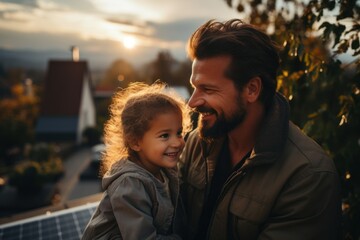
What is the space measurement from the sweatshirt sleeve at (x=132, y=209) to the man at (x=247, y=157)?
454 millimetres

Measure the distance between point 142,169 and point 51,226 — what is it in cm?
135

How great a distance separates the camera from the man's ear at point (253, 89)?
2.50 meters

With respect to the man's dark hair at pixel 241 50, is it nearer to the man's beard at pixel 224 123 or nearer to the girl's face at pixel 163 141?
the man's beard at pixel 224 123

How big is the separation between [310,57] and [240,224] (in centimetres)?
130

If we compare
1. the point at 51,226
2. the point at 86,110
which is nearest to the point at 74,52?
the point at 86,110

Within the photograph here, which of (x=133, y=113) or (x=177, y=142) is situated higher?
(x=133, y=113)

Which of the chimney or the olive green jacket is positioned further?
the chimney

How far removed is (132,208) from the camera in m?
2.12

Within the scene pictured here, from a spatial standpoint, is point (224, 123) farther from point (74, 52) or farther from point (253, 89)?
point (74, 52)

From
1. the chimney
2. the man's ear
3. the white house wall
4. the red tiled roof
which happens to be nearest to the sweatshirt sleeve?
the man's ear

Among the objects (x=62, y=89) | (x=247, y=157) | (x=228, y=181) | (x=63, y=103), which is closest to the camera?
(x=228, y=181)

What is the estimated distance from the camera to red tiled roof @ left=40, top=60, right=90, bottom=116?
106 ft

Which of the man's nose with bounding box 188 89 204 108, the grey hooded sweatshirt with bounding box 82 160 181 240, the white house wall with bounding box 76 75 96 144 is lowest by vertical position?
the white house wall with bounding box 76 75 96 144

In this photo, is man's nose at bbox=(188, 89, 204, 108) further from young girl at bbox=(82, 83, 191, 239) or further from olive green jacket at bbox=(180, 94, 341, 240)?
olive green jacket at bbox=(180, 94, 341, 240)
